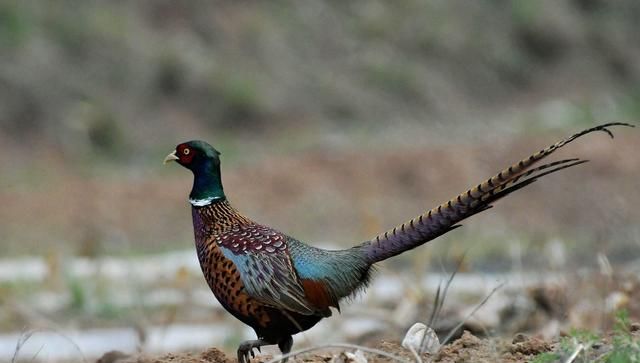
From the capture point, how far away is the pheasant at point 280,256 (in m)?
4.87

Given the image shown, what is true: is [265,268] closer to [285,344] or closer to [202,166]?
[285,344]

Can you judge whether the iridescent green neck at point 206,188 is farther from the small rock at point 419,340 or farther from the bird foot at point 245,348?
Answer: the small rock at point 419,340

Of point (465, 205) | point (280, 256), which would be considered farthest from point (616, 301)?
point (280, 256)

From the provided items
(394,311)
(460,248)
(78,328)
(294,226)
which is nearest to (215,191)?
(394,311)

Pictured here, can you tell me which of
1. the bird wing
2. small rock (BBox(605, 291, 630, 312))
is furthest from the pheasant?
small rock (BBox(605, 291, 630, 312))

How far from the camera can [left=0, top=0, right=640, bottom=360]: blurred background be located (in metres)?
11.7

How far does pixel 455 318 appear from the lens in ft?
26.6

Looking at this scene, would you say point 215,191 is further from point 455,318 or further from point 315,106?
point 315,106

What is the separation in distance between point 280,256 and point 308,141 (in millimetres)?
19323

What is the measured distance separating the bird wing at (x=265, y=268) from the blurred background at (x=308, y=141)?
318 centimetres

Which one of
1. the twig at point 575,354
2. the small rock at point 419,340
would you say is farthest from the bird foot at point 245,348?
the twig at point 575,354

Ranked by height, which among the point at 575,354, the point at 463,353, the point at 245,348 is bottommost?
the point at 575,354

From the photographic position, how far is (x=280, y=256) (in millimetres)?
5031

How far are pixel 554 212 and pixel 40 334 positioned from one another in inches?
429
